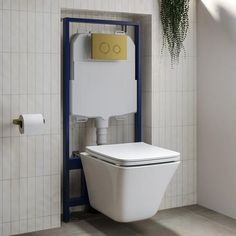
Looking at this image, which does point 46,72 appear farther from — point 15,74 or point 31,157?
point 31,157

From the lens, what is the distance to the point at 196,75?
3443 mm

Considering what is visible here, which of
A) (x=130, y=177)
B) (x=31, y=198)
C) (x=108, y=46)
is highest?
(x=108, y=46)

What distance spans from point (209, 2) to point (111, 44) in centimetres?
80

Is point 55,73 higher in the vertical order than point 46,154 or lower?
higher

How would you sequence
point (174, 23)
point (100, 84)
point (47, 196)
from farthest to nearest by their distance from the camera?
point (174, 23), point (100, 84), point (47, 196)

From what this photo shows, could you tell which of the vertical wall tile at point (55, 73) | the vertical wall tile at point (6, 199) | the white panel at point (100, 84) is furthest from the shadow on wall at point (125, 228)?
the vertical wall tile at point (55, 73)

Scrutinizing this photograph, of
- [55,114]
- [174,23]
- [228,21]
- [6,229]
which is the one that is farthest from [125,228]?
[228,21]

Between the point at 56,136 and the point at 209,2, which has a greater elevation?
the point at 209,2

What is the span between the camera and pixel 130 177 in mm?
2635

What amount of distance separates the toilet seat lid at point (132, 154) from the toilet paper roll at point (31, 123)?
14.6 inches

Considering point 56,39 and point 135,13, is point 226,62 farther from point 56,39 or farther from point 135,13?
point 56,39

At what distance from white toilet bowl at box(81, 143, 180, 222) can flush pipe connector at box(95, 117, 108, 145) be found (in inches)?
9.4

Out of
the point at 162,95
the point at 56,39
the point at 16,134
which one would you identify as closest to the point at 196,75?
the point at 162,95

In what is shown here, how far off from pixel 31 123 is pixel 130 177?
26.0 inches
